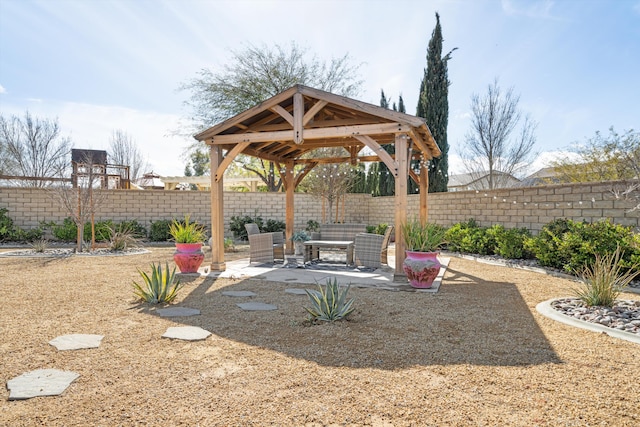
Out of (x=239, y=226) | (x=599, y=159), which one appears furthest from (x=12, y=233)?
(x=599, y=159)

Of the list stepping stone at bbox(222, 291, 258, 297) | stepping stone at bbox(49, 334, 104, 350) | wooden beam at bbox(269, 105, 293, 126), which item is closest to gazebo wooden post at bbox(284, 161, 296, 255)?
A: wooden beam at bbox(269, 105, 293, 126)

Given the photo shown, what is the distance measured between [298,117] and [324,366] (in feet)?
15.6

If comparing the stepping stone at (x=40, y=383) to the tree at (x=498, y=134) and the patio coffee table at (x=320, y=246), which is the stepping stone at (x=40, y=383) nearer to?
the patio coffee table at (x=320, y=246)

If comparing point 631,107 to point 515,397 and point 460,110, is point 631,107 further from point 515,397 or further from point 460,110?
point 515,397

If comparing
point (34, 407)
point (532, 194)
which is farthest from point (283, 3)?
point (34, 407)

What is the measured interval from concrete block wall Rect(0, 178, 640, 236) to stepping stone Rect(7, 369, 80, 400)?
7724 millimetres

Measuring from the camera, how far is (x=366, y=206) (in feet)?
52.3

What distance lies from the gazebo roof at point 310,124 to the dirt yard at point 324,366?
286 cm

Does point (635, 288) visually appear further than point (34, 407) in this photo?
Yes

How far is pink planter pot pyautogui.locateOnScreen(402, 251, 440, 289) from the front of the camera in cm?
548

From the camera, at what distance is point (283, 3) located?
7742 mm

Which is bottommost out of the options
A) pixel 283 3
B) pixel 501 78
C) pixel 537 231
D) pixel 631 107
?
pixel 537 231

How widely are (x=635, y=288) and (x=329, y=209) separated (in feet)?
32.6

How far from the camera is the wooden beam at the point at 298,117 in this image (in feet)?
21.6
